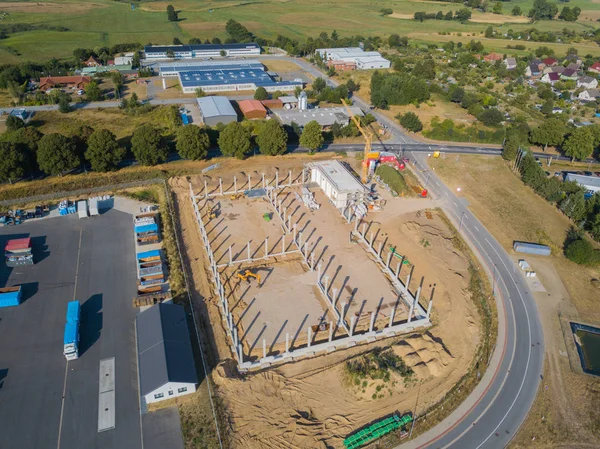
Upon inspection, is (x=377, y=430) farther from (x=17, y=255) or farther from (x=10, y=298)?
(x=17, y=255)

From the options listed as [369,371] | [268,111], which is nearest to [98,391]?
[369,371]

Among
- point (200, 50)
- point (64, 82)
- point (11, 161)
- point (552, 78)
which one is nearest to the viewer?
point (11, 161)

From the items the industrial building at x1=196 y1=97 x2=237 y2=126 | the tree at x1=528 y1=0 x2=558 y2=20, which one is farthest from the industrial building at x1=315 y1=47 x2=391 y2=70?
the tree at x1=528 y1=0 x2=558 y2=20

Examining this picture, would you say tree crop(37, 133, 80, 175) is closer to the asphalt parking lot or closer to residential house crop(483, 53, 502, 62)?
the asphalt parking lot

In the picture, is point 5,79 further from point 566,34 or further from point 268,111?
point 566,34

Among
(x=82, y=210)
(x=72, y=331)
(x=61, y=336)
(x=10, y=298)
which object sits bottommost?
(x=61, y=336)

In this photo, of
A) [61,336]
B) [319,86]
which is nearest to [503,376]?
[61,336]

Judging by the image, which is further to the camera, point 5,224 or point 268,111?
point 268,111
